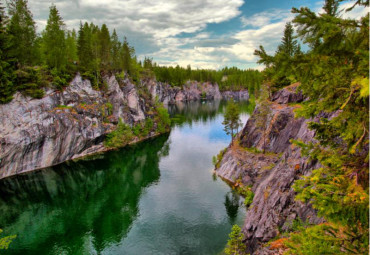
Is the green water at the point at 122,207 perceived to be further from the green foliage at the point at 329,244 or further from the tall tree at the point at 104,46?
the tall tree at the point at 104,46

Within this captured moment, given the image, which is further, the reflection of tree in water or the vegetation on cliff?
→ the reflection of tree in water

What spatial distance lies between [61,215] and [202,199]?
22.0 m

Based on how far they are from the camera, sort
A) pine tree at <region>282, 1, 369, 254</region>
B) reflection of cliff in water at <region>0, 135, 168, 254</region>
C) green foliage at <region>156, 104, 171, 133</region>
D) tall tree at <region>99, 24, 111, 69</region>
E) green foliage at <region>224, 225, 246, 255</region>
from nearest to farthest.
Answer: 1. pine tree at <region>282, 1, 369, 254</region>
2. green foliage at <region>224, 225, 246, 255</region>
3. reflection of cliff in water at <region>0, 135, 168, 254</region>
4. tall tree at <region>99, 24, 111, 69</region>
5. green foliage at <region>156, 104, 171, 133</region>

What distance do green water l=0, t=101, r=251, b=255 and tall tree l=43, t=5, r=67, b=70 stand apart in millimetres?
26628

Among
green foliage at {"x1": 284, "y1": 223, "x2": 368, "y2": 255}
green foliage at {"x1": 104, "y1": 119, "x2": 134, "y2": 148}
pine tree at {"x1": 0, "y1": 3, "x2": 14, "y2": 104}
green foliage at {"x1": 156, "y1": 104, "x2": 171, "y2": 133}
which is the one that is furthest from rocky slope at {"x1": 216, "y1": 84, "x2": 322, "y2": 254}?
pine tree at {"x1": 0, "y1": 3, "x2": 14, "y2": 104}

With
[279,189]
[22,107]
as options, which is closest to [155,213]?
[279,189]

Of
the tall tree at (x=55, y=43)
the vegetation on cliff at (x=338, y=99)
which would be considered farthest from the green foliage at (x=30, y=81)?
the vegetation on cliff at (x=338, y=99)

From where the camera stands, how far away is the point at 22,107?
5234 centimetres

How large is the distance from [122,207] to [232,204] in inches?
692

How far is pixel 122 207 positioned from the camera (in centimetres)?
3925

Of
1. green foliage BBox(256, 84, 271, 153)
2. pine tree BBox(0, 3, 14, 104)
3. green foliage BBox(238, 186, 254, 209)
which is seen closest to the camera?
green foliage BBox(238, 186, 254, 209)

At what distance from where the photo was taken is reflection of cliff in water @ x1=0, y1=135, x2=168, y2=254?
3077cm

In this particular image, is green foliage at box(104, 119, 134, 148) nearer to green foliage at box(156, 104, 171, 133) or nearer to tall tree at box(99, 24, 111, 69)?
green foliage at box(156, 104, 171, 133)

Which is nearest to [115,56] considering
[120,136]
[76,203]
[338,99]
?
[120,136]
